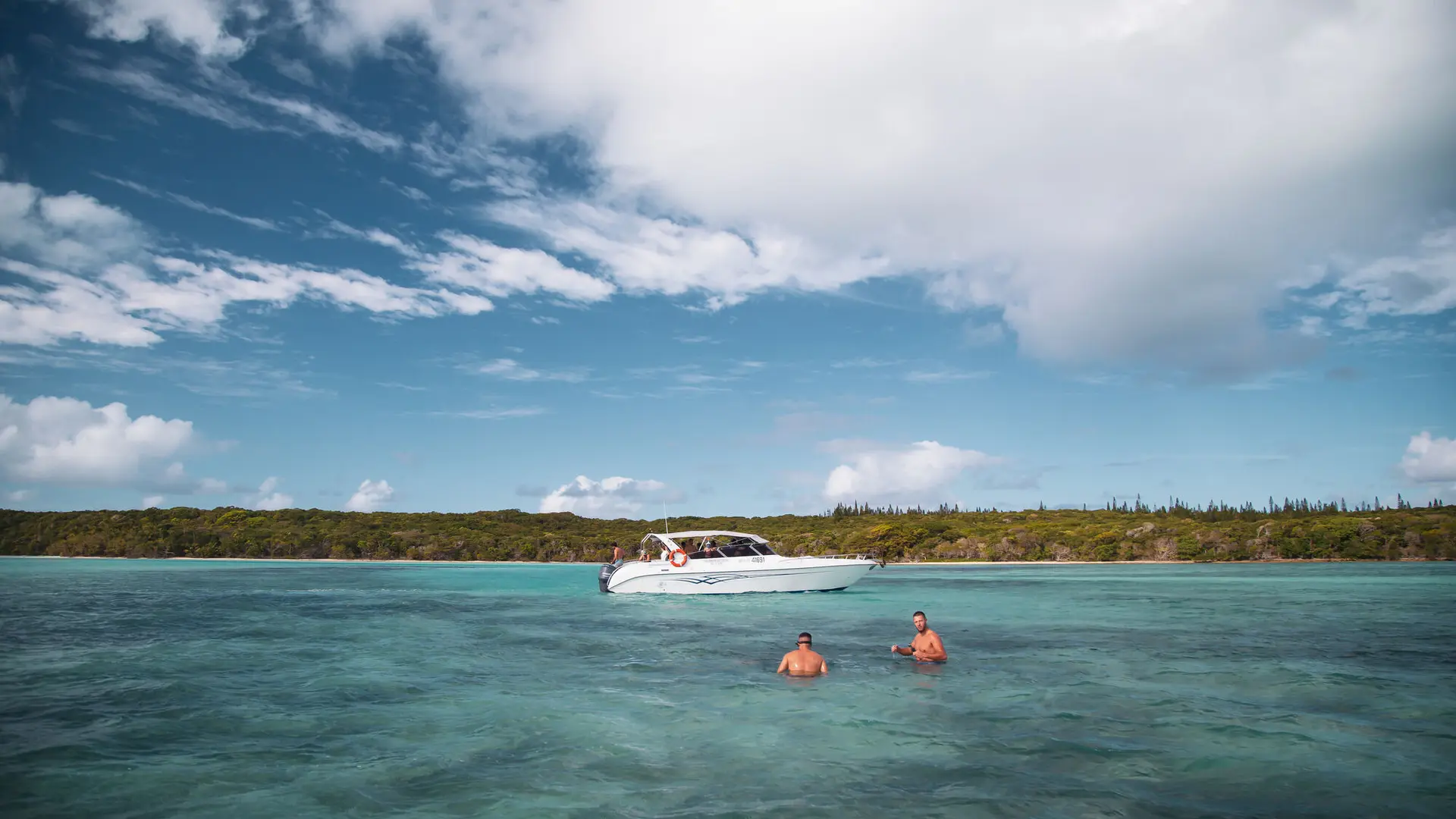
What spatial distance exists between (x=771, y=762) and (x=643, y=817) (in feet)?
8.49

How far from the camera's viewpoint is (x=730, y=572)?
3728cm

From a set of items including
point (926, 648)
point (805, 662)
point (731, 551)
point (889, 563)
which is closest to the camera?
point (805, 662)

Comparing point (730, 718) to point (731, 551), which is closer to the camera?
point (730, 718)

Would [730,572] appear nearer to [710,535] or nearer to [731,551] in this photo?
[731,551]

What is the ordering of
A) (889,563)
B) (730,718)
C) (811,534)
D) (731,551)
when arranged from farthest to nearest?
(811,534) < (889,563) < (731,551) < (730,718)

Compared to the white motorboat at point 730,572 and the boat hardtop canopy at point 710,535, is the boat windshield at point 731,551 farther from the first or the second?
the boat hardtop canopy at point 710,535

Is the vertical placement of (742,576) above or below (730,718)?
above

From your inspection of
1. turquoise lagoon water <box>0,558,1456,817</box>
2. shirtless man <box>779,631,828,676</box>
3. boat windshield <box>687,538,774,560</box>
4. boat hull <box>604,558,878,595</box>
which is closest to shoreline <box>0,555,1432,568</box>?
boat hull <box>604,558,878,595</box>

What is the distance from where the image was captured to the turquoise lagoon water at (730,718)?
9.48 m

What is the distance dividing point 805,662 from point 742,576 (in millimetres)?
20458

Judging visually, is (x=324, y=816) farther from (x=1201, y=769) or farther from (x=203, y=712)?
(x=1201, y=769)

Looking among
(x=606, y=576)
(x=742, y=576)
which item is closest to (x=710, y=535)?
(x=742, y=576)

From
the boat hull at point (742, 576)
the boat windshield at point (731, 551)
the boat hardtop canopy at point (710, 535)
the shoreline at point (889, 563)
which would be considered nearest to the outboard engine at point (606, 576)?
Answer: the boat hull at point (742, 576)

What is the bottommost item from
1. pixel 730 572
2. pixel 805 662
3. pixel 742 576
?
pixel 805 662
